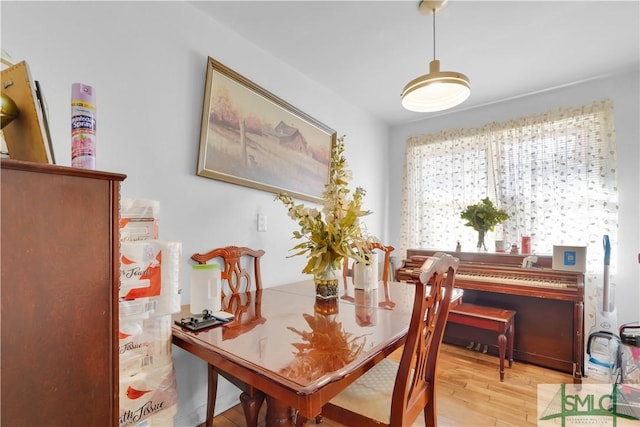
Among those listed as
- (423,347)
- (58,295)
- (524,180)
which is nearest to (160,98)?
(58,295)

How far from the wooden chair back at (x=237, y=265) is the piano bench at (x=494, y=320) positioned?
5.28 ft

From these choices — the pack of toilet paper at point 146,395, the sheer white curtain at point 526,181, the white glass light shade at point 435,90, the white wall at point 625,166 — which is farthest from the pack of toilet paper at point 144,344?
the white wall at point 625,166

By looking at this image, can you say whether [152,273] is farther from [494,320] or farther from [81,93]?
[494,320]

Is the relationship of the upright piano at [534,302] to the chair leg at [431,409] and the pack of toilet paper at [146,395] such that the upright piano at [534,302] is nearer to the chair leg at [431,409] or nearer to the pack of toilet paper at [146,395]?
the chair leg at [431,409]

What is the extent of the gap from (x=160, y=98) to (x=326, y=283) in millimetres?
1362

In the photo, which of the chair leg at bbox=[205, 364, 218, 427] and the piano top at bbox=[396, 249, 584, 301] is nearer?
the chair leg at bbox=[205, 364, 218, 427]

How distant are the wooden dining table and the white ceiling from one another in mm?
1774

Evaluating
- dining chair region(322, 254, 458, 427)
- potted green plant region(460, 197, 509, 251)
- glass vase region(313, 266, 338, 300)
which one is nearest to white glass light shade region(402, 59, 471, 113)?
dining chair region(322, 254, 458, 427)

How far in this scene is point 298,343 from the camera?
1.02 m

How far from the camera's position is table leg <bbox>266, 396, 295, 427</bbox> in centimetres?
108

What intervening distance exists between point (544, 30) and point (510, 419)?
2.57 meters

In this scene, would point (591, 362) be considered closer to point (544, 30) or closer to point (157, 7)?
point (544, 30)

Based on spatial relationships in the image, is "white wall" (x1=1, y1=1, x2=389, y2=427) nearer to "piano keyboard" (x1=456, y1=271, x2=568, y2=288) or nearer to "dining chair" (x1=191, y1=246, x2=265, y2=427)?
"dining chair" (x1=191, y1=246, x2=265, y2=427)

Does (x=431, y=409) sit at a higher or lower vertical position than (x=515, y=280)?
lower
